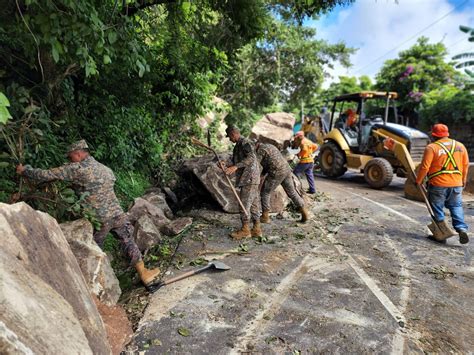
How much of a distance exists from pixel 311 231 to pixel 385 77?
1795 centimetres

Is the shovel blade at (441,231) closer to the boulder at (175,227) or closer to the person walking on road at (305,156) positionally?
the person walking on road at (305,156)

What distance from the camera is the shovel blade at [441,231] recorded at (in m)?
4.89

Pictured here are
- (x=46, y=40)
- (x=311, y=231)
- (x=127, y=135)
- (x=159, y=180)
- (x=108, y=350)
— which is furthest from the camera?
(x=159, y=180)

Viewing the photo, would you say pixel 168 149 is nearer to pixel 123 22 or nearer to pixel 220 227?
pixel 220 227

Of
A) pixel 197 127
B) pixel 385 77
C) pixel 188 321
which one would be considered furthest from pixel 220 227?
pixel 385 77

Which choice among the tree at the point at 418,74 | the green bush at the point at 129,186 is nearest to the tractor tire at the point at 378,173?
the green bush at the point at 129,186

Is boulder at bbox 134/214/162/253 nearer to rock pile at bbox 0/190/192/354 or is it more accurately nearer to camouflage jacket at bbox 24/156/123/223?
camouflage jacket at bbox 24/156/123/223

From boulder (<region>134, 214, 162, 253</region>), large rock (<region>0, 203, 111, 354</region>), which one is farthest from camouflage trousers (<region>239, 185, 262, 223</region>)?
large rock (<region>0, 203, 111, 354</region>)

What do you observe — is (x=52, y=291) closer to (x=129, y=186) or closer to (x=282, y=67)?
(x=129, y=186)

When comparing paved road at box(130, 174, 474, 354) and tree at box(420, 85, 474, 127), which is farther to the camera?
tree at box(420, 85, 474, 127)

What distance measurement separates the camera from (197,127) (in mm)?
9977

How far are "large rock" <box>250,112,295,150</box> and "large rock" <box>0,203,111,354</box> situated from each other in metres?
9.00

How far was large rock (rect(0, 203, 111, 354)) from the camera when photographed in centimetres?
171

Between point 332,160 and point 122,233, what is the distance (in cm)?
801
